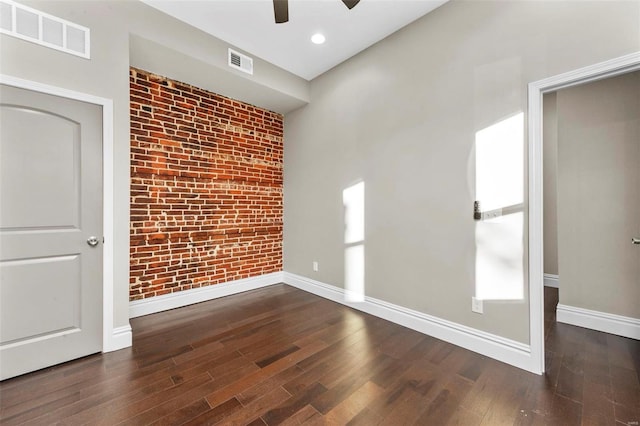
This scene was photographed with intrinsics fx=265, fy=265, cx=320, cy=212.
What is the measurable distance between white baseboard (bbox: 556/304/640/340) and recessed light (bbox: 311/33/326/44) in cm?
397

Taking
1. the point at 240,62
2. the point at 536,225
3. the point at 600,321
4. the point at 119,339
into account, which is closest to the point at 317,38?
the point at 240,62

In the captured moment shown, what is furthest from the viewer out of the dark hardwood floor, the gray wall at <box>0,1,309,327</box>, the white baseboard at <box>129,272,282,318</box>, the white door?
the white baseboard at <box>129,272,282,318</box>

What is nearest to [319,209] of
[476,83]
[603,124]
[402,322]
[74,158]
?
[402,322]

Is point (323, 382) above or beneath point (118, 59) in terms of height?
beneath

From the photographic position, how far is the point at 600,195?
274cm

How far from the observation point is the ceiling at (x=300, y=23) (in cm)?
250

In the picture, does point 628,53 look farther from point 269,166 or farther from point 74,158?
point 74,158

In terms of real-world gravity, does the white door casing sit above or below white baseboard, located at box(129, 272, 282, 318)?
above

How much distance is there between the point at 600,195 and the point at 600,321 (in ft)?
4.20

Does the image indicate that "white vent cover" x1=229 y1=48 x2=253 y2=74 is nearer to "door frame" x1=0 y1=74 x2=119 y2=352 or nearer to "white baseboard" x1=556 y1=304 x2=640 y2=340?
"door frame" x1=0 y1=74 x2=119 y2=352

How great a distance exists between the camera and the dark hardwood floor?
5.18 ft

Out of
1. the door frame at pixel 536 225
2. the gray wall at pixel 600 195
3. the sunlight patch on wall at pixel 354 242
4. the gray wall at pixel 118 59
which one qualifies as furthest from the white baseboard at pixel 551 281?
the gray wall at pixel 118 59

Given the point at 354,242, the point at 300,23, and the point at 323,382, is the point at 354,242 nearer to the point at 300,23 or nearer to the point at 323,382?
the point at 323,382

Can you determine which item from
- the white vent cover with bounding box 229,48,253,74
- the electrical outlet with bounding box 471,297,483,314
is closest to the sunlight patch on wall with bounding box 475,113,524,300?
the electrical outlet with bounding box 471,297,483,314
